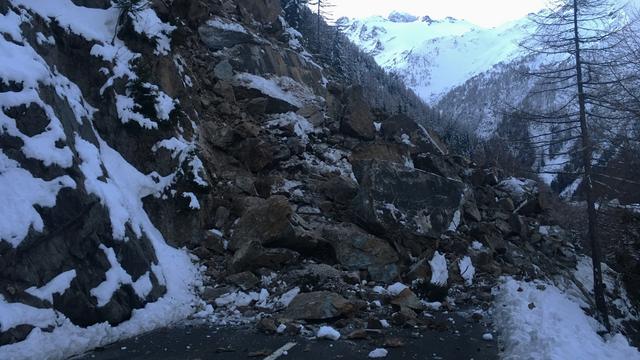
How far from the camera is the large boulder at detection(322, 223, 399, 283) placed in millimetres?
A: 14336

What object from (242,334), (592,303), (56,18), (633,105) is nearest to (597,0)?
(633,105)

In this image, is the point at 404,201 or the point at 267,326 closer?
the point at 267,326

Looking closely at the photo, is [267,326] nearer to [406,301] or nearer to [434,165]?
[406,301]

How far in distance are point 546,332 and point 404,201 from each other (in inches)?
319

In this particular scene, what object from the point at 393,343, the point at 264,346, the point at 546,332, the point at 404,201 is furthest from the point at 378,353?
the point at 404,201

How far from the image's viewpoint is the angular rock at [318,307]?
32.8 ft

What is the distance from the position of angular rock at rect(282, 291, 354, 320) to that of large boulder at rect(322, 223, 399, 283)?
3.74 m

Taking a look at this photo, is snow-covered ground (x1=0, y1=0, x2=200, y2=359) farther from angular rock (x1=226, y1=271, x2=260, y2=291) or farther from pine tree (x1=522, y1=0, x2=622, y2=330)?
pine tree (x1=522, y1=0, x2=622, y2=330)

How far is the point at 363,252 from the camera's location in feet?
48.4

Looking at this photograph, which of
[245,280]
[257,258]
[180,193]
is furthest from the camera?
[180,193]

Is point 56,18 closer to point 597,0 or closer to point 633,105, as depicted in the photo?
point 633,105

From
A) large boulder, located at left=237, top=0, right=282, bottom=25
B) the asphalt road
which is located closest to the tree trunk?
the asphalt road

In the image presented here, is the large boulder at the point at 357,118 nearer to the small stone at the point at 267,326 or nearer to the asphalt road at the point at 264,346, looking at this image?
the asphalt road at the point at 264,346

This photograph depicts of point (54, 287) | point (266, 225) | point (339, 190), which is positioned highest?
point (339, 190)
